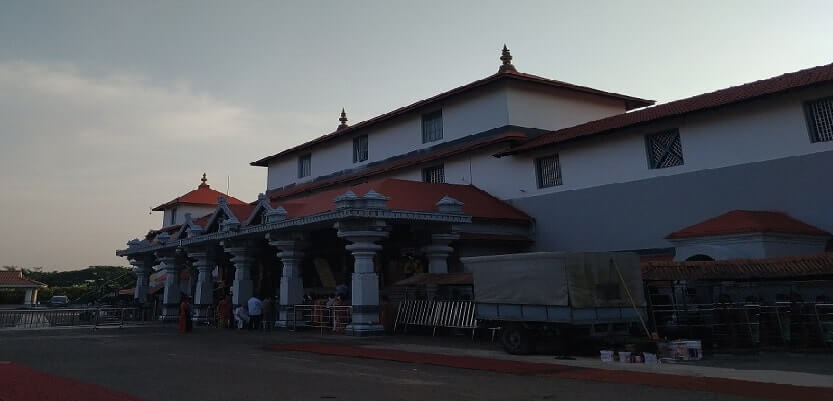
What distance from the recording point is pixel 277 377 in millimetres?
10672

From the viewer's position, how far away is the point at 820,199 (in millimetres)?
17281

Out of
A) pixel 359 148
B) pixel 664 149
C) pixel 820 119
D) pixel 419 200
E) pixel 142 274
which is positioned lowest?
pixel 142 274

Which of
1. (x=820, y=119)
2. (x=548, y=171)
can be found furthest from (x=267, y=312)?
(x=820, y=119)

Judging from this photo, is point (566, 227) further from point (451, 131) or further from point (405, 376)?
point (405, 376)

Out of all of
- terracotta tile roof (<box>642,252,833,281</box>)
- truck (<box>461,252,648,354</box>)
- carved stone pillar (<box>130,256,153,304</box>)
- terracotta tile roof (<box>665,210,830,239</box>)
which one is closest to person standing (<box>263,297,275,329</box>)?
truck (<box>461,252,648,354</box>)

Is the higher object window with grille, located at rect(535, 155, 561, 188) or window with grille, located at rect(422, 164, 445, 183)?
window with grille, located at rect(422, 164, 445, 183)

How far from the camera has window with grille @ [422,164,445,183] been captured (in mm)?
28750

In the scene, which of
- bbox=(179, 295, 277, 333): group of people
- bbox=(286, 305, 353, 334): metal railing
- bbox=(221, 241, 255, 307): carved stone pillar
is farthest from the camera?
bbox=(221, 241, 255, 307): carved stone pillar

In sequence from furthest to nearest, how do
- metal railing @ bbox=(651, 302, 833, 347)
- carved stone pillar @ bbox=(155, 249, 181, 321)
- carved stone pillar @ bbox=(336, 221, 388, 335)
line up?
carved stone pillar @ bbox=(155, 249, 181, 321) < carved stone pillar @ bbox=(336, 221, 388, 335) < metal railing @ bbox=(651, 302, 833, 347)

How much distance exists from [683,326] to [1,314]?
32.8 m

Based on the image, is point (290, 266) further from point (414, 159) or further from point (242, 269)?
point (414, 159)

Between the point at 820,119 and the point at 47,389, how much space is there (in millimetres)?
20927

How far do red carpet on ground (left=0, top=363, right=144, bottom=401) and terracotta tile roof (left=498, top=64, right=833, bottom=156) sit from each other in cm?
1837

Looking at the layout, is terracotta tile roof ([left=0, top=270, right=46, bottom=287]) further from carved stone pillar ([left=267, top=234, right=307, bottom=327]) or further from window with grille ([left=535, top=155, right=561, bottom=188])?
window with grille ([left=535, top=155, right=561, bottom=188])
